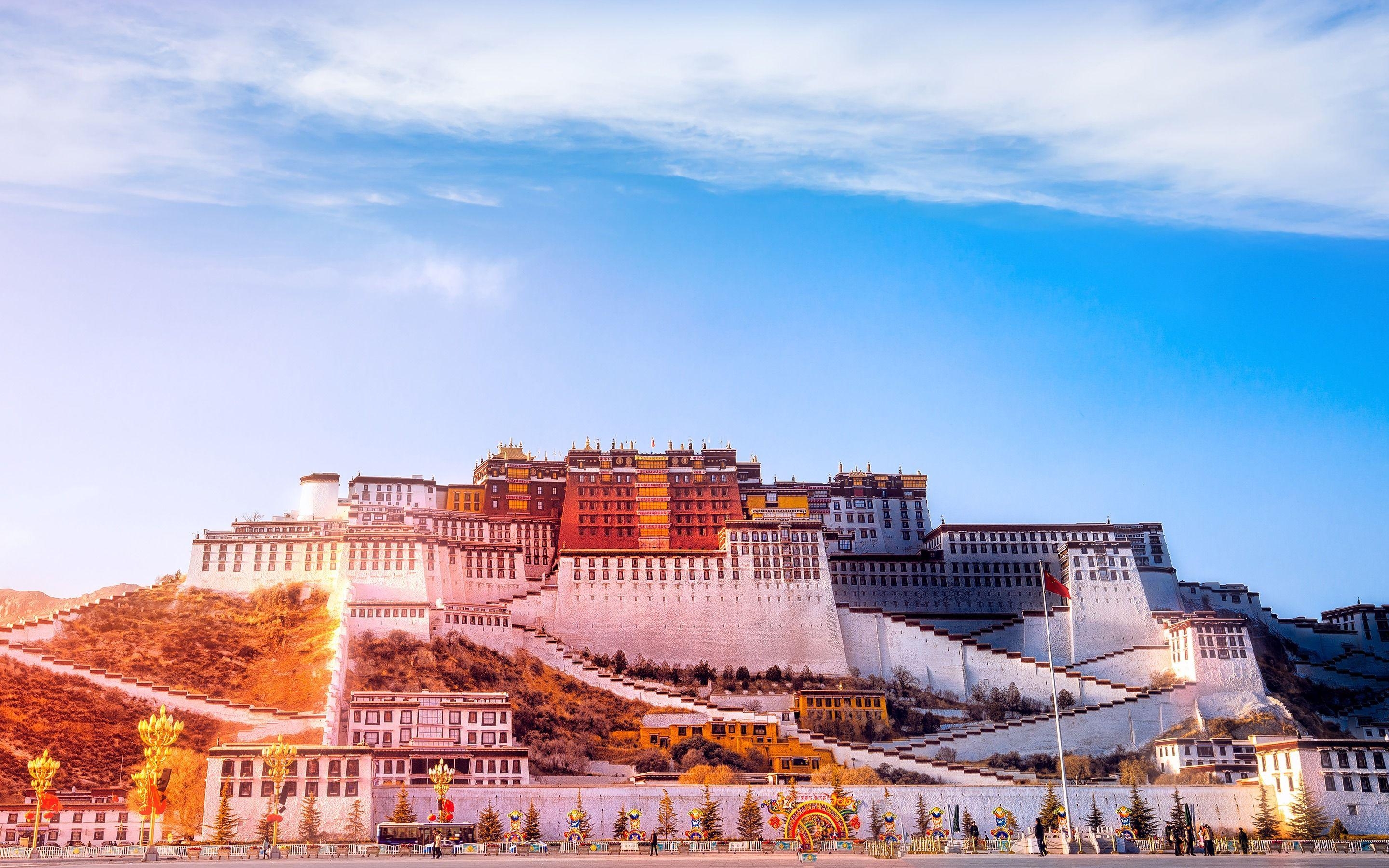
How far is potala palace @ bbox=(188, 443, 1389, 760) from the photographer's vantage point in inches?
3438

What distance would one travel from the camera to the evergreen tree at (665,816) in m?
63.9

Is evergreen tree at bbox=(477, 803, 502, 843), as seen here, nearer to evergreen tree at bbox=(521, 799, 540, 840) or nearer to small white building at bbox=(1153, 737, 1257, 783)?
evergreen tree at bbox=(521, 799, 540, 840)

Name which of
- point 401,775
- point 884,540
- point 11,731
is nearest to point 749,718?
point 401,775

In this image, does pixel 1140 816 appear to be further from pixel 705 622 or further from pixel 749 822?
pixel 705 622

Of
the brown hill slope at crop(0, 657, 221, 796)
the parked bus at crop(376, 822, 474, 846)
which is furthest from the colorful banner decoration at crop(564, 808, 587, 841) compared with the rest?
the brown hill slope at crop(0, 657, 221, 796)

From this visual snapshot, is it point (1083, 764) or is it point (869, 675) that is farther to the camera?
point (869, 675)

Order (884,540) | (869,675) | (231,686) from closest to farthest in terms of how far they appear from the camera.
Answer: (231,686)
(869,675)
(884,540)

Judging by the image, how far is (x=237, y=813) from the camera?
6112cm

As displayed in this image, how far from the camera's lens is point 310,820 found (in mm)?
61188

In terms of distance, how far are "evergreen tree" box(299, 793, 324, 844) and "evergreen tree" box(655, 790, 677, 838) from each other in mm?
15683

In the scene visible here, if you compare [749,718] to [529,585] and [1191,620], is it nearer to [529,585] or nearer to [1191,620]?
[529,585]

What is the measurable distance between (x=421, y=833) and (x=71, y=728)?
2419cm

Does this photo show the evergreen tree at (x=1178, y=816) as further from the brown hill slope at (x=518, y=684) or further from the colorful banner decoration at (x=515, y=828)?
the brown hill slope at (x=518, y=684)

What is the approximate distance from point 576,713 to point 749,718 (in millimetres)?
10472
